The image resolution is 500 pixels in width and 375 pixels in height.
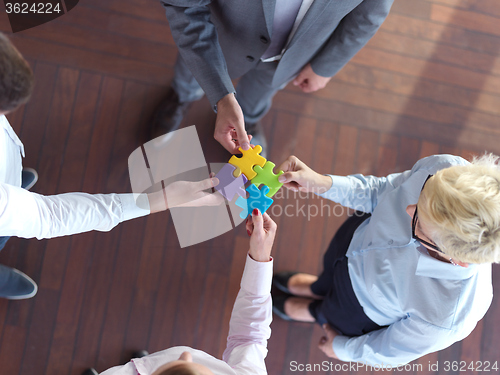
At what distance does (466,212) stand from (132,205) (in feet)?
3.34

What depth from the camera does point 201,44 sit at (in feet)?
4.19

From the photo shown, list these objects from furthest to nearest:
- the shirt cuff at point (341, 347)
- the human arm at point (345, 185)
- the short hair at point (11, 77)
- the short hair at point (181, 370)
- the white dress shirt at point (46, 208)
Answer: the shirt cuff at point (341, 347) → the human arm at point (345, 185) → the white dress shirt at point (46, 208) → the short hair at point (11, 77) → the short hair at point (181, 370)

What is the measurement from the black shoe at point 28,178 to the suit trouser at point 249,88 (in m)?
0.82

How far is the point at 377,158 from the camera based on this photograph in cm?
226

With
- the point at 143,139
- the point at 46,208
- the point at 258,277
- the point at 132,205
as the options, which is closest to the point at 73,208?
the point at 46,208

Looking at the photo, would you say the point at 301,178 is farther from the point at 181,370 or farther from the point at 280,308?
the point at 280,308

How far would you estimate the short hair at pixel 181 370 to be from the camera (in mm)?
837

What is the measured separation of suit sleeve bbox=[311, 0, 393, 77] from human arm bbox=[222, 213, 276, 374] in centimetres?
70

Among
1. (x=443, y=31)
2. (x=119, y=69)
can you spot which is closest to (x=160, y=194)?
(x=119, y=69)

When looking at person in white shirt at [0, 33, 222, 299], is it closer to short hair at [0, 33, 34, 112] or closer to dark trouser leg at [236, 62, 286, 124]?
short hair at [0, 33, 34, 112]

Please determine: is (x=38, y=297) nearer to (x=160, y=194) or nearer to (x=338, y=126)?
(x=160, y=194)

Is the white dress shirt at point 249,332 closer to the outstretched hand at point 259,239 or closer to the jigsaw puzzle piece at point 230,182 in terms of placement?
the outstretched hand at point 259,239

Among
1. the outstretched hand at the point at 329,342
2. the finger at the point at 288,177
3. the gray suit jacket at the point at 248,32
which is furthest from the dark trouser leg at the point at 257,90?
the outstretched hand at the point at 329,342

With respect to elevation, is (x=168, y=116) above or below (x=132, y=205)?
below
